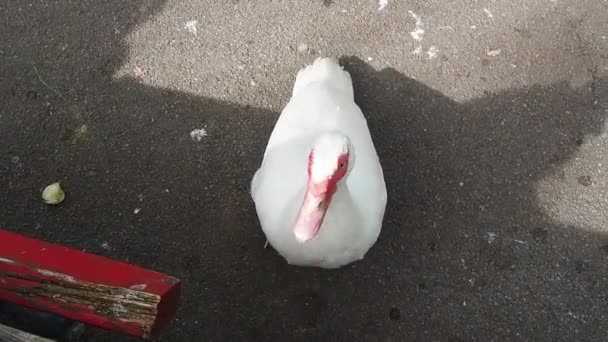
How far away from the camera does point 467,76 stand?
3.33 m

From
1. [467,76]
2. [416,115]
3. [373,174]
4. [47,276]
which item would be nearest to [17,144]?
[47,276]

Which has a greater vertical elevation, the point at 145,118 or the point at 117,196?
the point at 145,118

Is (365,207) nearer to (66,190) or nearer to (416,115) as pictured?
(416,115)

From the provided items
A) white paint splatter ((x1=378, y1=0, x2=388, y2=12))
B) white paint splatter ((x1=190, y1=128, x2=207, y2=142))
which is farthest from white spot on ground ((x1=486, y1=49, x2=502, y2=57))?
white paint splatter ((x1=190, y1=128, x2=207, y2=142))

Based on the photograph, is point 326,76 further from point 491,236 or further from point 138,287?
point 138,287

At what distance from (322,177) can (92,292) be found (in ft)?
2.63

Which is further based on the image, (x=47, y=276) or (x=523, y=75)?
(x=523, y=75)

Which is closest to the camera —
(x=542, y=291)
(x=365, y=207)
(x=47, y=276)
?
(x=47, y=276)

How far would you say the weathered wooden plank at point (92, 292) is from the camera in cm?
180

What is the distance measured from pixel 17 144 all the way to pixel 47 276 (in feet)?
5.00

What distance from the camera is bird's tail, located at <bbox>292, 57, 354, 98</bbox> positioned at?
2922mm

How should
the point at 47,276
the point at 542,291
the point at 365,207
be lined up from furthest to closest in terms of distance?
the point at 542,291 → the point at 365,207 → the point at 47,276

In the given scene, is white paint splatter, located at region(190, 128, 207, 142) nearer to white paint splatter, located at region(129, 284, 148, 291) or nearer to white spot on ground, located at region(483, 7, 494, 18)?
white paint splatter, located at region(129, 284, 148, 291)

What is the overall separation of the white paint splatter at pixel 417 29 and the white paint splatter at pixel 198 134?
50.1 inches
